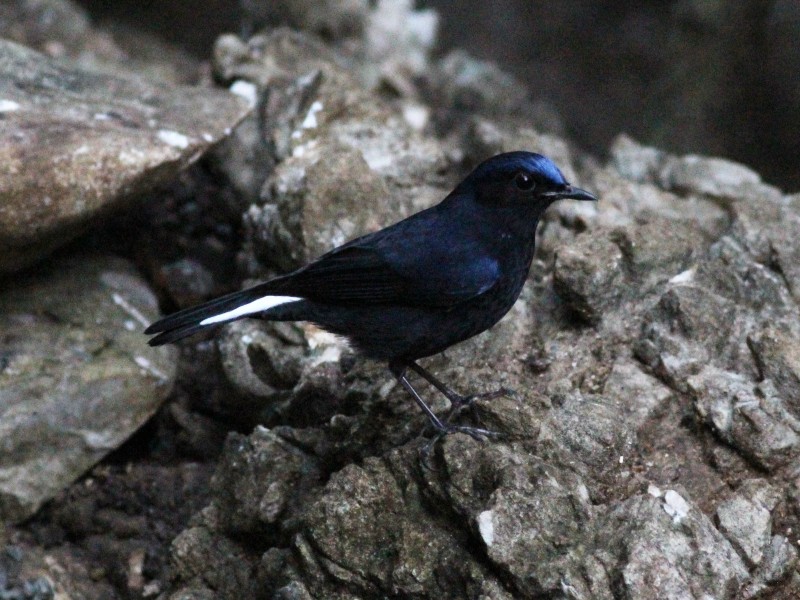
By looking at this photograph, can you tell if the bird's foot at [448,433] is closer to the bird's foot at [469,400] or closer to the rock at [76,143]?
the bird's foot at [469,400]

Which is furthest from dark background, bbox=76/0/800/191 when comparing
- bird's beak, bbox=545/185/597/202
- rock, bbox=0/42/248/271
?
bird's beak, bbox=545/185/597/202

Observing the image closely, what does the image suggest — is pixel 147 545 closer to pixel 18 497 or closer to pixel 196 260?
pixel 18 497

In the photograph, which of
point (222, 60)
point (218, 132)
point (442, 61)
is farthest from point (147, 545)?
point (442, 61)

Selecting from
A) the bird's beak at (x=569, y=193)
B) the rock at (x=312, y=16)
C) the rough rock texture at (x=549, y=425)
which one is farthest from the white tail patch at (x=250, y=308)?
the rock at (x=312, y=16)

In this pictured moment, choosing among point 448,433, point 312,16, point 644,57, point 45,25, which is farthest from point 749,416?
point 45,25

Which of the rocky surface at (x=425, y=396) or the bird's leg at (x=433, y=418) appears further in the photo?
the bird's leg at (x=433, y=418)

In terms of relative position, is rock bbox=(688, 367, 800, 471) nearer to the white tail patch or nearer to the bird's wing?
the bird's wing
